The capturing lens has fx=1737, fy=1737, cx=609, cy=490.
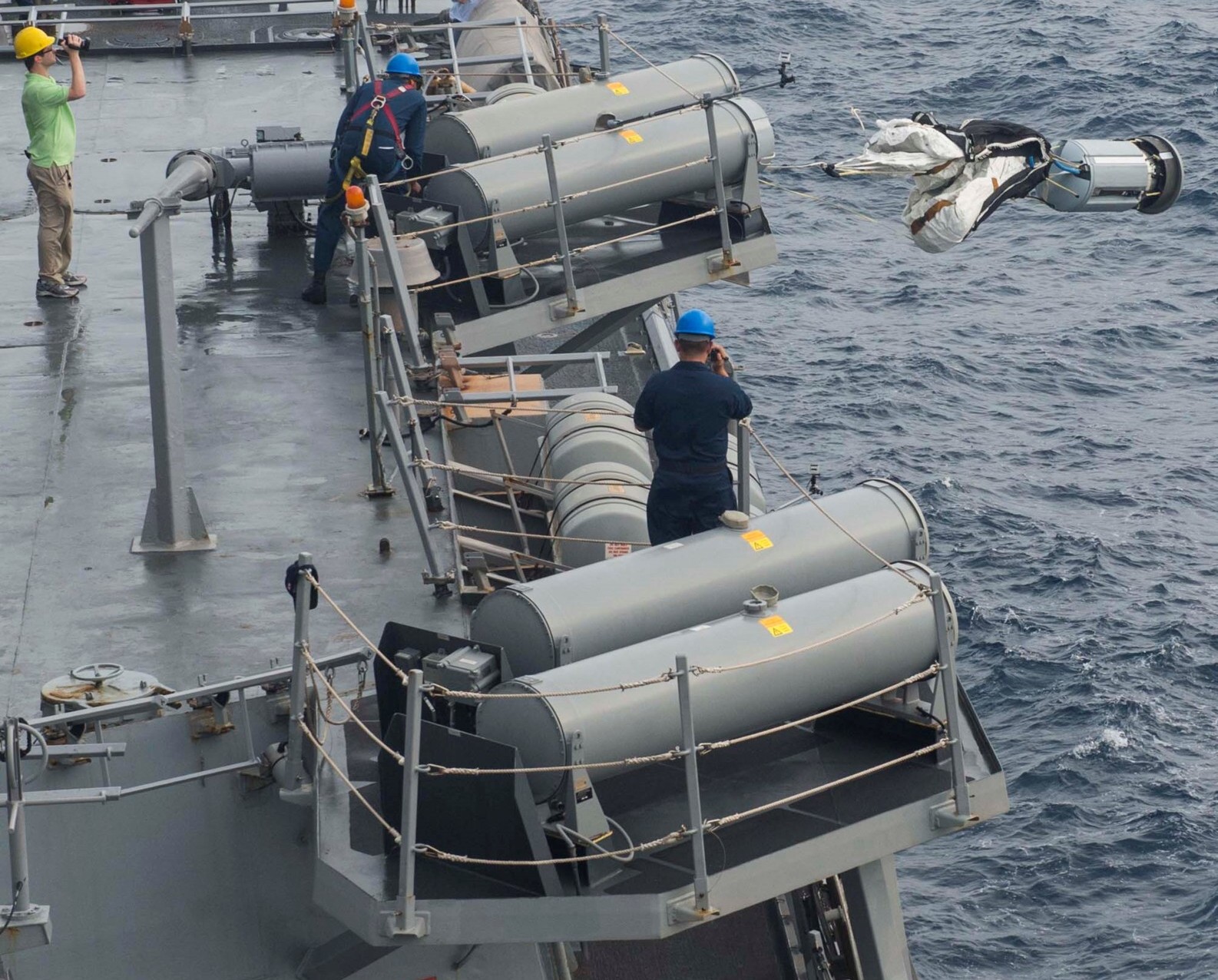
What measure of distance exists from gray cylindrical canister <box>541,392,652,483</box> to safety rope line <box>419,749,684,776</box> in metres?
4.32

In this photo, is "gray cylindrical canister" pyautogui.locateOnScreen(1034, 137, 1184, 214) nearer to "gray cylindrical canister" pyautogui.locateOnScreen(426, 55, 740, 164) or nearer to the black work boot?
"gray cylindrical canister" pyautogui.locateOnScreen(426, 55, 740, 164)

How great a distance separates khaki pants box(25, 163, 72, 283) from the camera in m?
14.2

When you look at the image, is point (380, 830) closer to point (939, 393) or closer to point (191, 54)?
point (191, 54)

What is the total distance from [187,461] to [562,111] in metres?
4.67

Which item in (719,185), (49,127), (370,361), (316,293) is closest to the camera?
(370,361)

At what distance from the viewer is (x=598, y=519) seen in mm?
10891

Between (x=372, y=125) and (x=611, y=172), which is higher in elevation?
(x=372, y=125)

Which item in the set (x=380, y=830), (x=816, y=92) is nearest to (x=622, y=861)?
(x=380, y=830)

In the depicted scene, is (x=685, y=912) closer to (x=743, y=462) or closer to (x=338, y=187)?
(x=743, y=462)

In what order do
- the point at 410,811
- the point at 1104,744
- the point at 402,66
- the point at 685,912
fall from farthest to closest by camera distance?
the point at 1104,744 → the point at 402,66 → the point at 685,912 → the point at 410,811

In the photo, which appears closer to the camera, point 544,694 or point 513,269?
point 544,694

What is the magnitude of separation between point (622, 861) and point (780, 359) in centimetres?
2152

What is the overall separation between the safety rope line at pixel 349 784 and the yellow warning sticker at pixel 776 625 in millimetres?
1983

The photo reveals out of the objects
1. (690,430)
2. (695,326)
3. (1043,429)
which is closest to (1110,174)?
(695,326)
